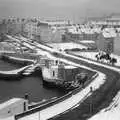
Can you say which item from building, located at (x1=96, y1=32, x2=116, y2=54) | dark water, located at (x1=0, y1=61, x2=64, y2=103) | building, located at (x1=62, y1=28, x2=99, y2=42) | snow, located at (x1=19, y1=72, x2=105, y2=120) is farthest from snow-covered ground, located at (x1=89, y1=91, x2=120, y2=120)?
building, located at (x1=62, y1=28, x2=99, y2=42)

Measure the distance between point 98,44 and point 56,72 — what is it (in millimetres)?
11913

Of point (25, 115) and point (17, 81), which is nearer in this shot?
point (25, 115)

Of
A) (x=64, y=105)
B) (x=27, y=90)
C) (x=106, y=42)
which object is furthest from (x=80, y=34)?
(x=64, y=105)

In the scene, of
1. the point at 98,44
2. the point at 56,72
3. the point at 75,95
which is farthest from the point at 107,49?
the point at 75,95

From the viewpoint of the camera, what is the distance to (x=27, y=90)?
14.3 metres

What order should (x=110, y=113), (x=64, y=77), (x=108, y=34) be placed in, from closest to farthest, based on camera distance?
1. (x=110, y=113)
2. (x=64, y=77)
3. (x=108, y=34)

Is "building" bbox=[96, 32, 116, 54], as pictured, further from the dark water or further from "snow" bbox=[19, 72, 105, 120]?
"snow" bbox=[19, 72, 105, 120]

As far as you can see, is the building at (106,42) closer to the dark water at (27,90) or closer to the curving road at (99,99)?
the curving road at (99,99)

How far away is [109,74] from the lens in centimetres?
1456

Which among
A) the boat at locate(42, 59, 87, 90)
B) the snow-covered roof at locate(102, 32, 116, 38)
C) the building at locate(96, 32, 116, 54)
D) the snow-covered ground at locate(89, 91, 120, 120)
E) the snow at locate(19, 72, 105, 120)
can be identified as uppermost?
the snow-covered roof at locate(102, 32, 116, 38)

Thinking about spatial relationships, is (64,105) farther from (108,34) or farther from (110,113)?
(108,34)

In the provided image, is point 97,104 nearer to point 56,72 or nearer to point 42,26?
point 56,72

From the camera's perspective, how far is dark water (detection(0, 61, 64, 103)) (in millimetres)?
13133

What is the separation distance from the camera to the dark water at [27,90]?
13133mm
